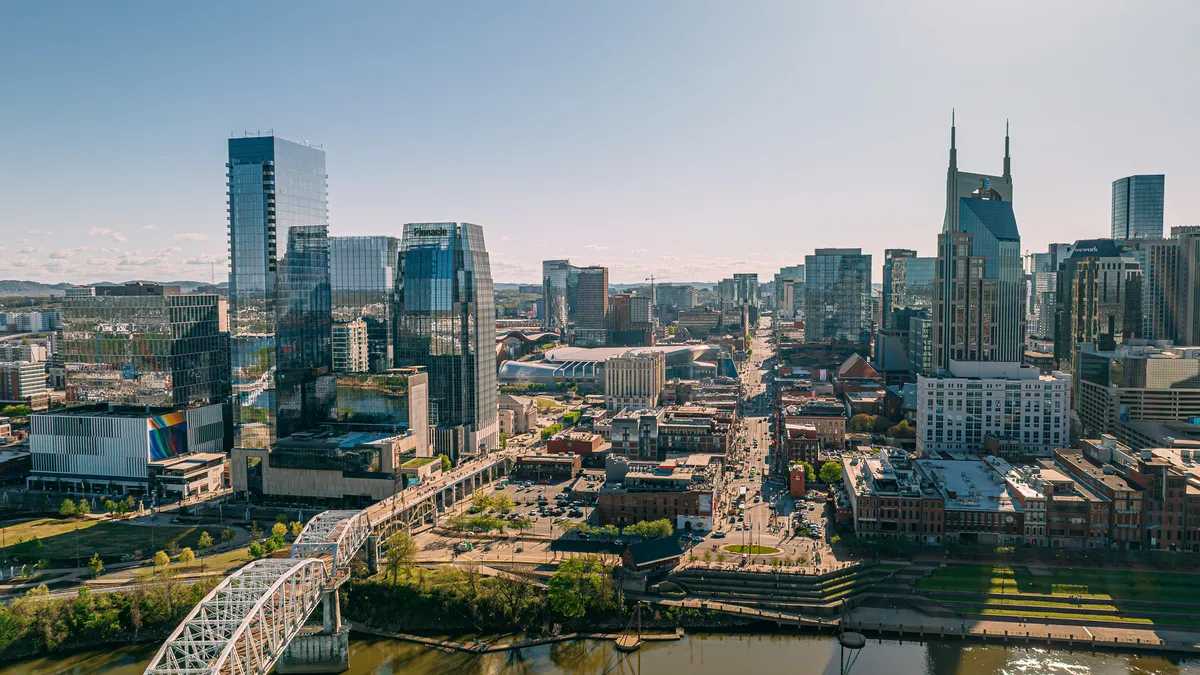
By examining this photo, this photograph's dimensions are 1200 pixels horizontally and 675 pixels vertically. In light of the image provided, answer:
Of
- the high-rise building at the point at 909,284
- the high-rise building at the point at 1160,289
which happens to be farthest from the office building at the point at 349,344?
the high-rise building at the point at 909,284

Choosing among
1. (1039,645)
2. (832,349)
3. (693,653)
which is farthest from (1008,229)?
(693,653)

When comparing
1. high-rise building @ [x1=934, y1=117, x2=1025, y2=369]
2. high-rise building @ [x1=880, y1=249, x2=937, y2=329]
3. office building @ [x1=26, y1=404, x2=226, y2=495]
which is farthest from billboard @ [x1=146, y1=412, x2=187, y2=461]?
high-rise building @ [x1=880, y1=249, x2=937, y2=329]

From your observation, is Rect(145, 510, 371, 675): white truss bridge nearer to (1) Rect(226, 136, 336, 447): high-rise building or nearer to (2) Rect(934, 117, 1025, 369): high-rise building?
(1) Rect(226, 136, 336, 447): high-rise building

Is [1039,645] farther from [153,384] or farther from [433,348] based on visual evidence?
[153,384]

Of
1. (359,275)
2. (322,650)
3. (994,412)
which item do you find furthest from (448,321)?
(994,412)

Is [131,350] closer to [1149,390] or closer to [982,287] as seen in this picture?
[982,287]

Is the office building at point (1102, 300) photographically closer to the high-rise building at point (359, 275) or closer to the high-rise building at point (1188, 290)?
the high-rise building at point (1188, 290)
